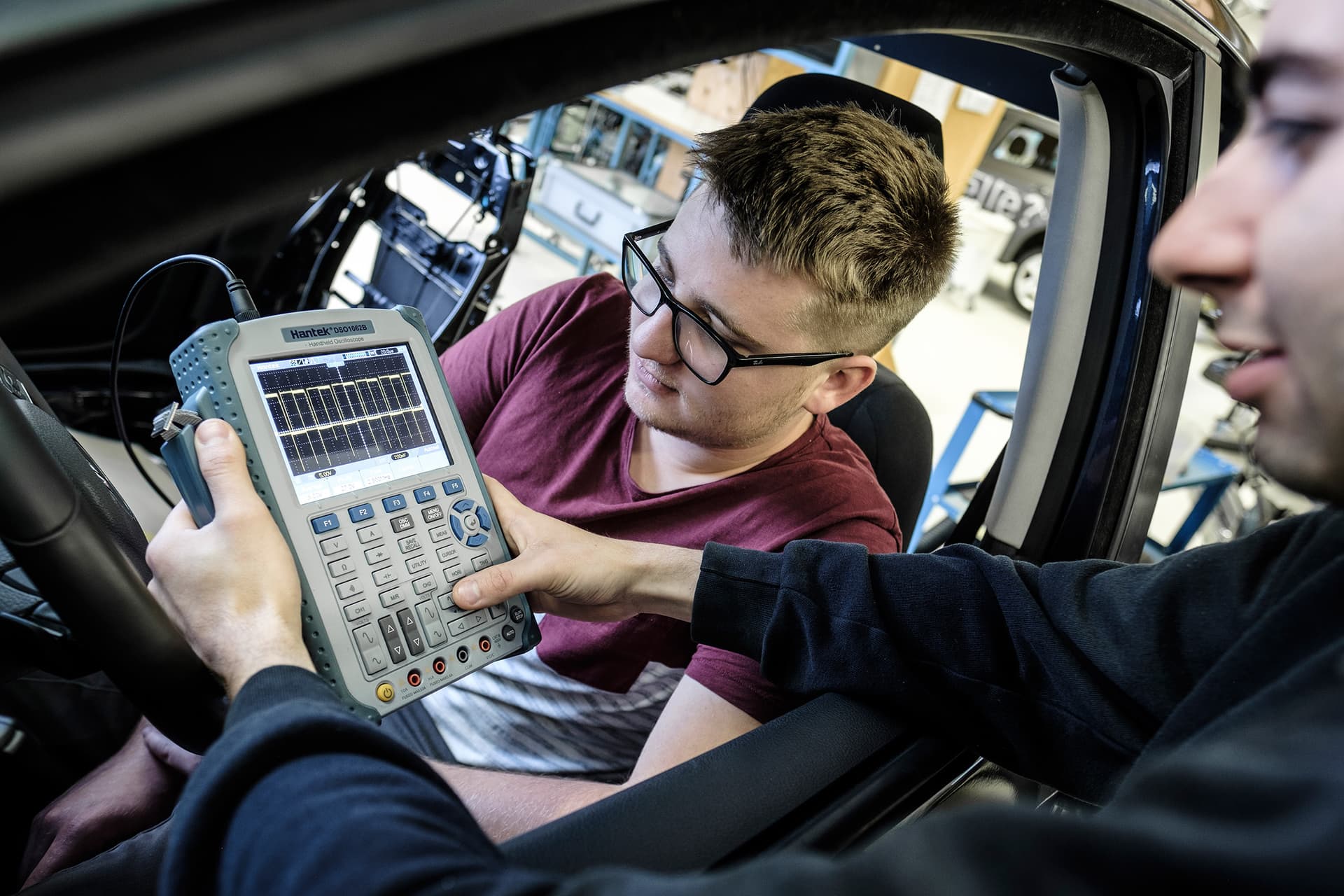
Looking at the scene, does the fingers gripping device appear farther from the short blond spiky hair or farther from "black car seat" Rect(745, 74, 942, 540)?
"black car seat" Rect(745, 74, 942, 540)

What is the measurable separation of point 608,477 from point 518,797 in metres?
0.43

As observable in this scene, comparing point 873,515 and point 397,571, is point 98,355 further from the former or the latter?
point 873,515

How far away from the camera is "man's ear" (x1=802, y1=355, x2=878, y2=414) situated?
43.5 inches

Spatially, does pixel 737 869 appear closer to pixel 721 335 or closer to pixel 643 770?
pixel 643 770

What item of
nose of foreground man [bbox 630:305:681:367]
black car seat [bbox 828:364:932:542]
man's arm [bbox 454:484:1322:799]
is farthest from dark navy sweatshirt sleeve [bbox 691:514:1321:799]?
black car seat [bbox 828:364:932:542]

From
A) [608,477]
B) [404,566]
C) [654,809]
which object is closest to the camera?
[654,809]

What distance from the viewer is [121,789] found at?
847 mm

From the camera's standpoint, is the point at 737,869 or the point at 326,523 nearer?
the point at 737,869

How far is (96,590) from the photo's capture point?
0.53 meters

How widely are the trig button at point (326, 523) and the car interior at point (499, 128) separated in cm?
13

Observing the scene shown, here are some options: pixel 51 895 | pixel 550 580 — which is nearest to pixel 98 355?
pixel 51 895

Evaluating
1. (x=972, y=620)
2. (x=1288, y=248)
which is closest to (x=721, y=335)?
(x=972, y=620)

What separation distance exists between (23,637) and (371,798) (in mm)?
551

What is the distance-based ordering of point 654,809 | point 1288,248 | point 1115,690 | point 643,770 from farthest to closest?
point 643,770 → point 1115,690 → point 654,809 → point 1288,248
